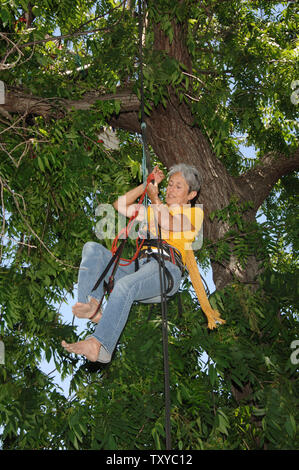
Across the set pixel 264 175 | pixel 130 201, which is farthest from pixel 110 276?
pixel 264 175

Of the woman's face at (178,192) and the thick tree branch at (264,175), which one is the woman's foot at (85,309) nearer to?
the woman's face at (178,192)

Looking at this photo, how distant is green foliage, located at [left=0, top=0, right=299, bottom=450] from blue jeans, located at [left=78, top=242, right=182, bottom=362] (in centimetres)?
50

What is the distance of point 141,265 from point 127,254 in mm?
953

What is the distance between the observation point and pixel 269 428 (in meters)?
3.59

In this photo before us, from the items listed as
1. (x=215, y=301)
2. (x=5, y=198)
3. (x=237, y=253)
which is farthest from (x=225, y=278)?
(x=5, y=198)

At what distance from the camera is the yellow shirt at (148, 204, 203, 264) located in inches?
155

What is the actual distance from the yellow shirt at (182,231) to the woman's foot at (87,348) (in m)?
1.05

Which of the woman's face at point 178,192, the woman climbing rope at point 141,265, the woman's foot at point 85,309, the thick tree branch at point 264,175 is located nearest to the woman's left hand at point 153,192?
the woman climbing rope at point 141,265

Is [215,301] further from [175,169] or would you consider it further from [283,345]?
[175,169]

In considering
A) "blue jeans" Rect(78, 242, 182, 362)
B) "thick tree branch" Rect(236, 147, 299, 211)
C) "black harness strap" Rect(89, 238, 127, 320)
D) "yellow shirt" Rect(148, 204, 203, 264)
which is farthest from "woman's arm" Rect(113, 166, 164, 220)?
"thick tree branch" Rect(236, 147, 299, 211)

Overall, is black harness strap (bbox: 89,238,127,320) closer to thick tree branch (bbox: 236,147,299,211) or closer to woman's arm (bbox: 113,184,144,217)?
woman's arm (bbox: 113,184,144,217)

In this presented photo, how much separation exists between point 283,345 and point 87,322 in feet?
4.93

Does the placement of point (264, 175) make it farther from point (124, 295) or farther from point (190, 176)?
point (124, 295)

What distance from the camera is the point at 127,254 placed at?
4.69m
